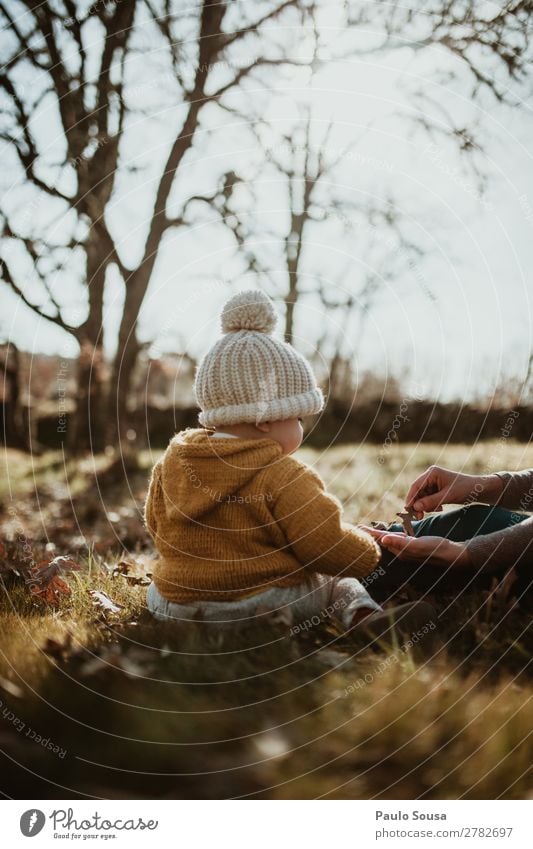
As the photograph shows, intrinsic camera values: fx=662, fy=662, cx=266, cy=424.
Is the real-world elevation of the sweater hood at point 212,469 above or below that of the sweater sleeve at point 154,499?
above

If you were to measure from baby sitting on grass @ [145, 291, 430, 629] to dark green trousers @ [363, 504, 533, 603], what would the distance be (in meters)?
0.39

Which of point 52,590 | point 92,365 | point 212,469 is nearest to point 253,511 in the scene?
point 212,469

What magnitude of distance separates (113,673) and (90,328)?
707cm

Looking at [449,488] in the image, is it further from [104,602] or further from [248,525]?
[104,602]

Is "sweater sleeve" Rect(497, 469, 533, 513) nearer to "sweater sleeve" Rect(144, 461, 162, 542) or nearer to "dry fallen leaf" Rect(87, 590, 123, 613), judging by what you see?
"sweater sleeve" Rect(144, 461, 162, 542)

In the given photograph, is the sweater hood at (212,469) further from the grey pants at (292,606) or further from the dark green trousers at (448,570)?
the dark green trousers at (448,570)

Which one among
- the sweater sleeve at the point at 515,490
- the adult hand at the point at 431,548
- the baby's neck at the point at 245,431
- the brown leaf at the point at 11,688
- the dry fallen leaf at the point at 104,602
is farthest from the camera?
the sweater sleeve at the point at 515,490

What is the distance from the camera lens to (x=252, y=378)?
2.47m

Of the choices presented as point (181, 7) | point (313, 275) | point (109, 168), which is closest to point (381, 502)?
point (313, 275)

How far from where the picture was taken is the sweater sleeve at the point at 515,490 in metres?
3.03

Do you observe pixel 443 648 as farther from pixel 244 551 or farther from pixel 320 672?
pixel 244 551

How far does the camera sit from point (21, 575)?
3289 millimetres

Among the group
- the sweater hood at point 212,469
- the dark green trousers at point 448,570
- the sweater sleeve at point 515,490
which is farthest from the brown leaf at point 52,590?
the sweater sleeve at point 515,490

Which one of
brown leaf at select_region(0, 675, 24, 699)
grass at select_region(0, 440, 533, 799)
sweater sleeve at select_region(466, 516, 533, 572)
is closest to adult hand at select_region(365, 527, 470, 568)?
sweater sleeve at select_region(466, 516, 533, 572)
